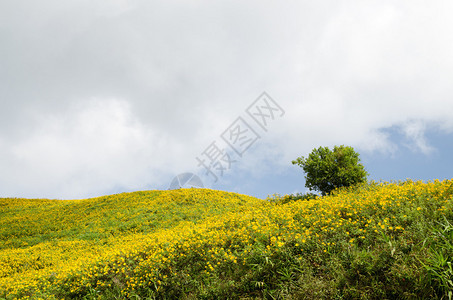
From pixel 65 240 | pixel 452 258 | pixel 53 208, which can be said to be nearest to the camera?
pixel 452 258

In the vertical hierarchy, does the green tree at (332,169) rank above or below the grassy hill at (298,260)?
above

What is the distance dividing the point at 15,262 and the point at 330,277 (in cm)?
1487

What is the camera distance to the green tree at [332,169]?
58.6 feet

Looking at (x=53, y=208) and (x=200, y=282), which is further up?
(x=53, y=208)

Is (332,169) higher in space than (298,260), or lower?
higher

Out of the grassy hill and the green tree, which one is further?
the green tree

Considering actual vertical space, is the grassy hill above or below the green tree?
below

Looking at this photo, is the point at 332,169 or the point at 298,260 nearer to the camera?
the point at 298,260

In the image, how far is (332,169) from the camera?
18.2 m

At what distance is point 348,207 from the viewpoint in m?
7.74

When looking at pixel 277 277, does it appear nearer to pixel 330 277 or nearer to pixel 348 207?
pixel 330 277

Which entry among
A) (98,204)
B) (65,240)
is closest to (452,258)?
(65,240)

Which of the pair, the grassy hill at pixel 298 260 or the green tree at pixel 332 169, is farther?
the green tree at pixel 332 169

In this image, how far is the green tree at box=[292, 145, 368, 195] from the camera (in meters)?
17.9
